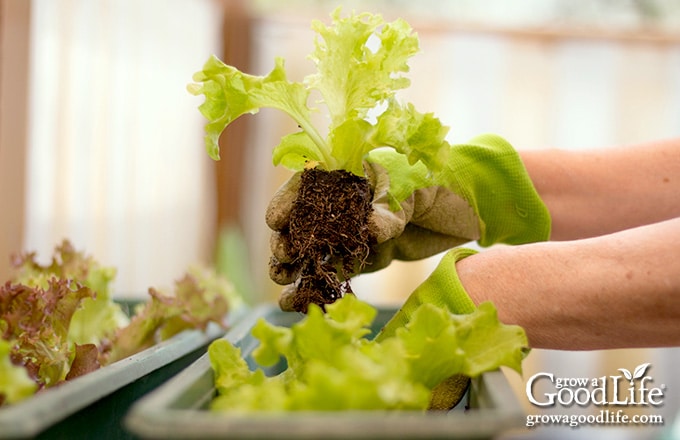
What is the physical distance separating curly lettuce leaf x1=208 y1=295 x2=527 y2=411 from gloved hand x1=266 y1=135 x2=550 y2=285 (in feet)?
0.71

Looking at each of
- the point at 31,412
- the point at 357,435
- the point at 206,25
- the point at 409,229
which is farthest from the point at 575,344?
the point at 206,25

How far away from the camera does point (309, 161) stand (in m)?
0.91

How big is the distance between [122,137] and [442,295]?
6.04 ft

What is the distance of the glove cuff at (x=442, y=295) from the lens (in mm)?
833

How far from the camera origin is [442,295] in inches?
33.8

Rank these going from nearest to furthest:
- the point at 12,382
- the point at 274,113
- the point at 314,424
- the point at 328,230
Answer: the point at 314,424 < the point at 12,382 < the point at 328,230 < the point at 274,113

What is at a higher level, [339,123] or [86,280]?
[339,123]

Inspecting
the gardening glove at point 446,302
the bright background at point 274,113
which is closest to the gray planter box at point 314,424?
the gardening glove at point 446,302

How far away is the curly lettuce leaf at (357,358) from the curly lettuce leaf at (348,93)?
0.71ft

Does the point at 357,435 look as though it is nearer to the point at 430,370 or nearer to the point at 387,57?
the point at 430,370

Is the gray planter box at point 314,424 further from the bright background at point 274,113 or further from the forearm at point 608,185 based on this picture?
the bright background at point 274,113

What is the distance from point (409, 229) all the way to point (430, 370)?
409mm

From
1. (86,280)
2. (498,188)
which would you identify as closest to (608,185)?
(498,188)

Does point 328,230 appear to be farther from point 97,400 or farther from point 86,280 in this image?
point 86,280
